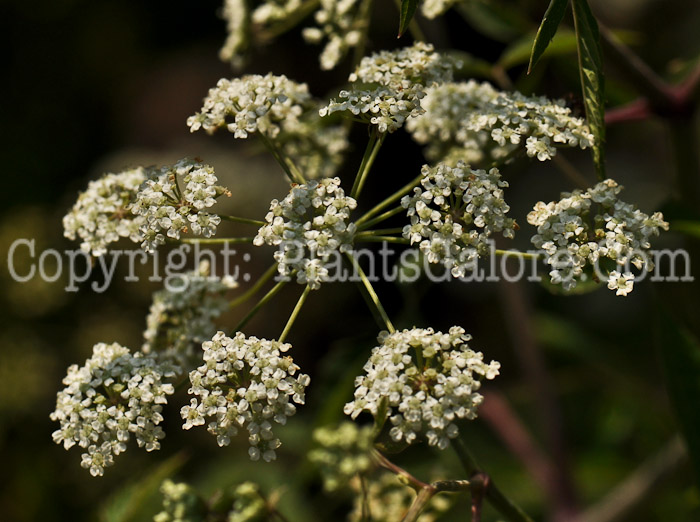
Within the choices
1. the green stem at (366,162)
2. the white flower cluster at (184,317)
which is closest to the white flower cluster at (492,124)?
the green stem at (366,162)

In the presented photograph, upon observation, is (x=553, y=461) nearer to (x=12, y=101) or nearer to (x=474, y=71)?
(x=474, y=71)

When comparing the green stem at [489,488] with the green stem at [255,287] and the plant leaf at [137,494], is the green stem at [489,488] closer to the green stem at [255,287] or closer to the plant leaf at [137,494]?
the green stem at [255,287]

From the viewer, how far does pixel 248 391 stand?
6.77 feet

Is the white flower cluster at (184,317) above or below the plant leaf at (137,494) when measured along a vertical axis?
above

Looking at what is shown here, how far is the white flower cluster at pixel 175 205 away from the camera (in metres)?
2.25

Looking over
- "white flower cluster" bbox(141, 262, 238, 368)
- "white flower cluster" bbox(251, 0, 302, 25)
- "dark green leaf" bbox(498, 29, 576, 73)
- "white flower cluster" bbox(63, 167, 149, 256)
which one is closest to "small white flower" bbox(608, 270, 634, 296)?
"dark green leaf" bbox(498, 29, 576, 73)

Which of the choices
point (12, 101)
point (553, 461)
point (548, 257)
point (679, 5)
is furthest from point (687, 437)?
point (679, 5)

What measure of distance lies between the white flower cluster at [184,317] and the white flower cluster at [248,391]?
46 centimetres

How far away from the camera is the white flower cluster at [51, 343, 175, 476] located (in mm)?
2168

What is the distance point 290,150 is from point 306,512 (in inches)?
81.5

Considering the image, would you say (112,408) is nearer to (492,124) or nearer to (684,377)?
(492,124)

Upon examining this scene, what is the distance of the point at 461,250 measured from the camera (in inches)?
85.0

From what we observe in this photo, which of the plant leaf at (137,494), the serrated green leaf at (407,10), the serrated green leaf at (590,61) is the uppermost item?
the serrated green leaf at (407,10)

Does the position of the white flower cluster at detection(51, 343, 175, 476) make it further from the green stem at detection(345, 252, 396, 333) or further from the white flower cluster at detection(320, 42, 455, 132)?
the white flower cluster at detection(320, 42, 455, 132)
